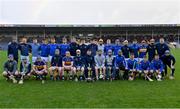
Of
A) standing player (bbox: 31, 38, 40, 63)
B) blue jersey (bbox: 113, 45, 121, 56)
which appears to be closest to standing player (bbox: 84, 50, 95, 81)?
blue jersey (bbox: 113, 45, 121, 56)

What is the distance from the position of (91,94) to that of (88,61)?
3459 mm

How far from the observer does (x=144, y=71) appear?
48.6 feet

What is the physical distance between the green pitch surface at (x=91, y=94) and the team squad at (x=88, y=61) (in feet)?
1.93

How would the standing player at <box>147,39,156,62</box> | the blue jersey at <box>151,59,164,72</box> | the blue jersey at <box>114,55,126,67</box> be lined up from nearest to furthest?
the blue jersey at <box>114,55,126,67</box> < the blue jersey at <box>151,59,164,72</box> < the standing player at <box>147,39,156,62</box>

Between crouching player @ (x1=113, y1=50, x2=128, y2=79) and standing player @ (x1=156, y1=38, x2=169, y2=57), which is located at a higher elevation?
standing player @ (x1=156, y1=38, x2=169, y2=57)

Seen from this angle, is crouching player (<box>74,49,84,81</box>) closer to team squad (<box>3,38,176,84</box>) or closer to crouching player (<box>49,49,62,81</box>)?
team squad (<box>3,38,176,84</box>)

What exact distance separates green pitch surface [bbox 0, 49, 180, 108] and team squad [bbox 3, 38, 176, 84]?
1.93ft

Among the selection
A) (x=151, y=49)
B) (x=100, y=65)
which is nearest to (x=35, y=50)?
(x=100, y=65)

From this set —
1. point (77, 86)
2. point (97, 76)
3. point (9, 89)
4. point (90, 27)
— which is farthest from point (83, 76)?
point (90, 27)

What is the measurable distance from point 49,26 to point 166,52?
175 ft

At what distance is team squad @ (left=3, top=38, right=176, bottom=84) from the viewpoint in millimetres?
14375

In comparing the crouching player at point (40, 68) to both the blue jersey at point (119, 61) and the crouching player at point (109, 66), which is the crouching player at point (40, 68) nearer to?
the crouching player at point (109, 66)

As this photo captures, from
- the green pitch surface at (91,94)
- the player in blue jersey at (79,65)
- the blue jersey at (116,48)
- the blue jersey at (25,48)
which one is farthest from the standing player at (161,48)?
the blue jersey at (25,48)

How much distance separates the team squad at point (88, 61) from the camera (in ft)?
47.2
